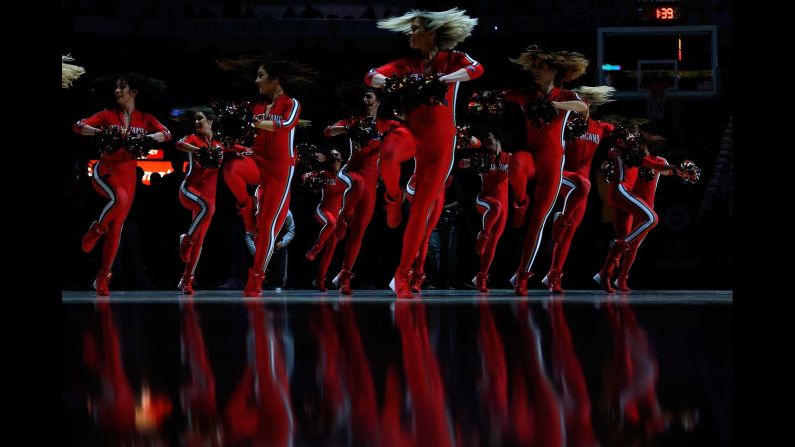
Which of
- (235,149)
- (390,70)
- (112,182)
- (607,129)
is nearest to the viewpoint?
(390,70)

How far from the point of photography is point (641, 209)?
11125 mm

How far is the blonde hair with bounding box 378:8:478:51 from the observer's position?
7.83 meters

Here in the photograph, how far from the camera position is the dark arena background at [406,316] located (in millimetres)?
2322

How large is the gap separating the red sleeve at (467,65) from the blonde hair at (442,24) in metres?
0.10

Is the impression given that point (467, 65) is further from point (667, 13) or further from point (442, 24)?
point (667, 13)

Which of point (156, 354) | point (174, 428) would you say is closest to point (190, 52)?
point (156, 354)

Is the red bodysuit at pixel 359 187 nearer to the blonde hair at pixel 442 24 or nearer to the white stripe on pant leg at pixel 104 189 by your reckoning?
the white stripe on pant leg at pixel 104 189

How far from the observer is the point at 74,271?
14.4 meters

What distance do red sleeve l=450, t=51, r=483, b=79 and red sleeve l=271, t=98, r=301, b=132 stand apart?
1.87 m

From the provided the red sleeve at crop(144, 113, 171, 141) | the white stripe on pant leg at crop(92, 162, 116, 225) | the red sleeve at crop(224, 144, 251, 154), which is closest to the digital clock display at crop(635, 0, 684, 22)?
the red sleeve at crop(224, 144, 251, 154)

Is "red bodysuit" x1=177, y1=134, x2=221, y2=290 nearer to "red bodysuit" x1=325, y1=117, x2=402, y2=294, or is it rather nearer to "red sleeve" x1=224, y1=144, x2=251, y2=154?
"red sleeve" x1=224, y1=144, x2=251, y2=154

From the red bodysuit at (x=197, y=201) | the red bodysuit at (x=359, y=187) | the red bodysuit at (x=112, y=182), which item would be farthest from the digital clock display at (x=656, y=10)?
the red bodysuit at (x=112, y=182)

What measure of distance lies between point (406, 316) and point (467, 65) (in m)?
2.72

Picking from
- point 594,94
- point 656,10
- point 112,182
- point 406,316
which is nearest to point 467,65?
point 406,316
